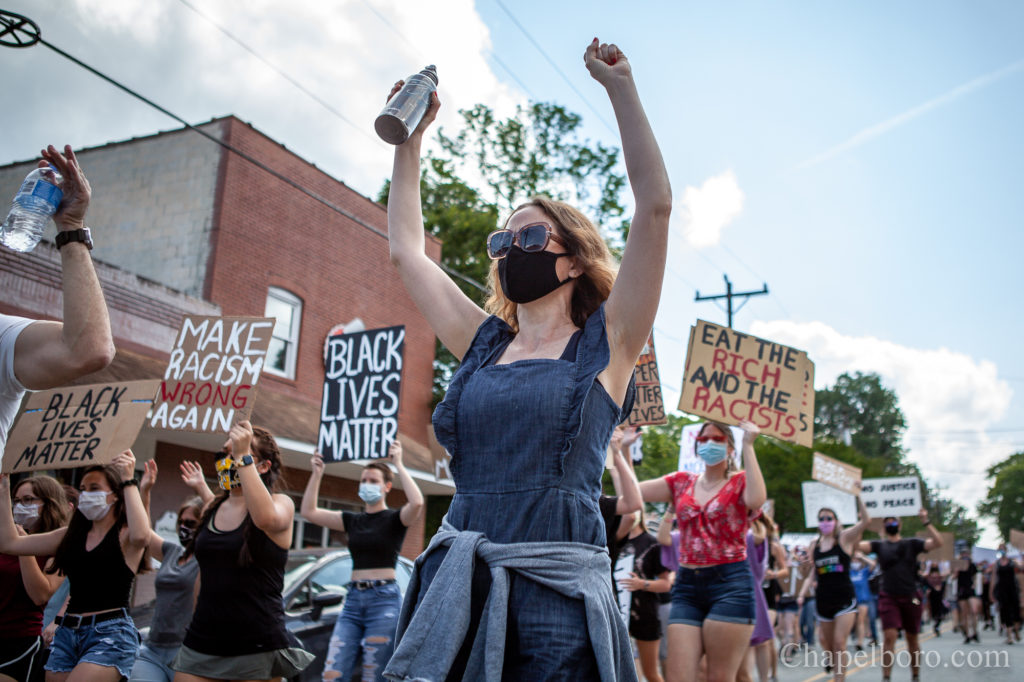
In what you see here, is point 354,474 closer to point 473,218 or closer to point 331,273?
point 331,273

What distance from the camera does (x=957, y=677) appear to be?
10562 millimetres

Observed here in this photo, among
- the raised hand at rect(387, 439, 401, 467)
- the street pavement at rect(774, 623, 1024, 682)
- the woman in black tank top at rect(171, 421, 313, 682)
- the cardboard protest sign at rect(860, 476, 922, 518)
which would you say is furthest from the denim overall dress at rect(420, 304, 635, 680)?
the cardboard protest sign at rect(860, 476, 922, 518)

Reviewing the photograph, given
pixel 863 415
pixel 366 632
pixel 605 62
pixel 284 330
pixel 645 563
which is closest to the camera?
pixel 605 62

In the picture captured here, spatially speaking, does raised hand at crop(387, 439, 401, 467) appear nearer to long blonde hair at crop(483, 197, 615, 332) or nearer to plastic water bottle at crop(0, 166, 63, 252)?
plastic water bottle at crop(0, 166, 63, 252)

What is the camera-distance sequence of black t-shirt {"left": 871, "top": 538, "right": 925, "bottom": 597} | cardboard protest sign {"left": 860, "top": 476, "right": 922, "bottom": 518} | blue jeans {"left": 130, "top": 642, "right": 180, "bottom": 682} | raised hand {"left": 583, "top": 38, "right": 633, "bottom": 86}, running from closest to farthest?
raised hand {"left": 583, "top": 38, "right": 633, "bottom": 86}
blue jeans {"left": 130, "top": 642, "right": 180, "bottom": 682}
black t-shirt {"left": 871, "top": 538, "right": 925, "bottom": 597}
cardboard protest sign {"left": 860, "top": 476, "right": 922, "bottom": 518}

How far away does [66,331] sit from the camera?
102 inches

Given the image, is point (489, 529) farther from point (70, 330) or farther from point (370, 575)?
point (370, 575)

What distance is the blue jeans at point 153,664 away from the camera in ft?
19.3

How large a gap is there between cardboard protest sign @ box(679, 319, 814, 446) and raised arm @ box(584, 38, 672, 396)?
5.29m

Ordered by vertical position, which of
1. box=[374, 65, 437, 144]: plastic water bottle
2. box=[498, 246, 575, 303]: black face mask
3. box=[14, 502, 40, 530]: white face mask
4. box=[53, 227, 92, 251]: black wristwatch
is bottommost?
box=[14, 502, 40, 530]: white face mask

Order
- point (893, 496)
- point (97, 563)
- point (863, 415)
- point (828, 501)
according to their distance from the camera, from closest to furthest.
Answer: point (97, 563)
point (893, 496)
point (828, 501)
point (863, 415)

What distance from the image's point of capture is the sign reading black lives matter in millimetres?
8758

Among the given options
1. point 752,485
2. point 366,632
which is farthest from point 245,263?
point 752,485

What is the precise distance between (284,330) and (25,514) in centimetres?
1185
